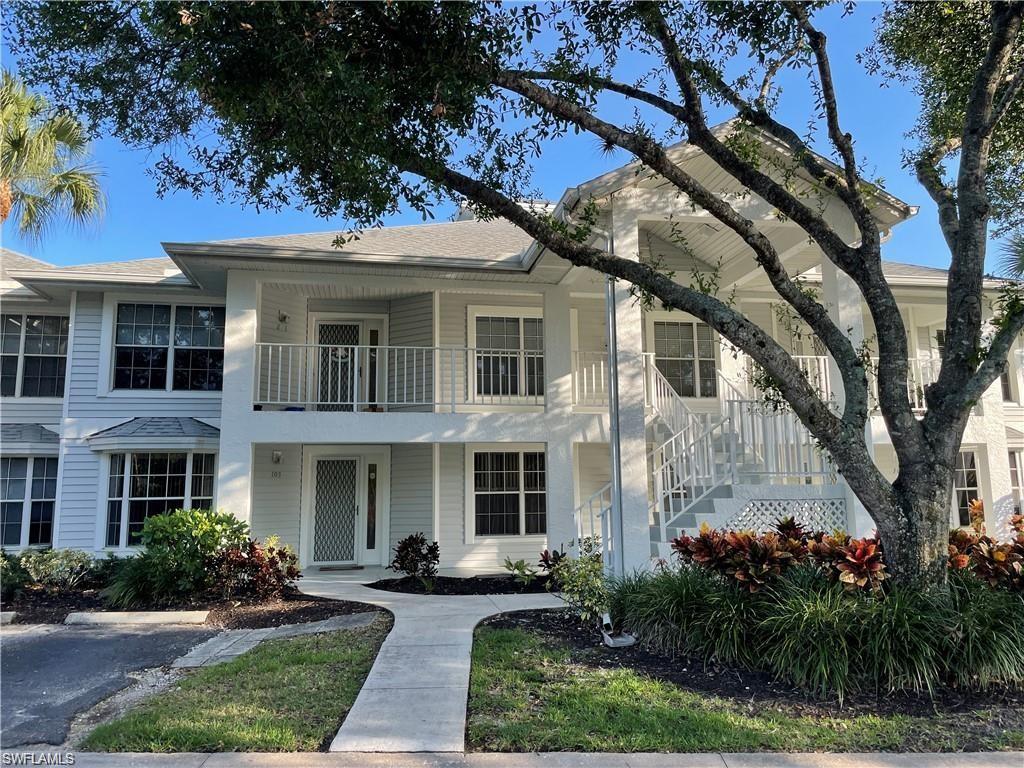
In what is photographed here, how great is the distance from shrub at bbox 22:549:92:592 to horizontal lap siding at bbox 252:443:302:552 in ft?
9.24

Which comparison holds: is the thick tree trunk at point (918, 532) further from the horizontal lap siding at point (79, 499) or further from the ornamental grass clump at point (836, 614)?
the horizontal lap siding at point (79, 499)

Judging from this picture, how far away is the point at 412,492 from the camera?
43.7 feet

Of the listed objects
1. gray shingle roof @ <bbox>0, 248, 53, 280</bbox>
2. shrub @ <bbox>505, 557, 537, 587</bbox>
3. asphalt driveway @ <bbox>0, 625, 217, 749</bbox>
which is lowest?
asphalt driveway @ <bbox>0, 625, 217, 749</bbox>

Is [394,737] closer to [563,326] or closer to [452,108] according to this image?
[452,108]

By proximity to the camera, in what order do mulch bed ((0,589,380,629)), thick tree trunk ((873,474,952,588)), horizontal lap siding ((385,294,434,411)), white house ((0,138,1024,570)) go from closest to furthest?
1. thick tree trunk ((873,474,952,588))
2. mulch bed ((0,589,380,629))
3. white house ((0,138,1024,570))
4. horizontal lap siding ((385,294,434,411))

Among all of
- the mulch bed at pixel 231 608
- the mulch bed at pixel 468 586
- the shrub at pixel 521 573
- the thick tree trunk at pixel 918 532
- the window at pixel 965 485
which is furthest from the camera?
the window at pixel 965 485

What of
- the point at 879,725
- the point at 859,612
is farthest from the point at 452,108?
the point at 879,725

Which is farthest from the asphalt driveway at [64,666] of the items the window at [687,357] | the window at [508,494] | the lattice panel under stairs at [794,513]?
the window at [687,357]

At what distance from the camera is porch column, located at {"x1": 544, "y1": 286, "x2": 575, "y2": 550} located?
1167cm

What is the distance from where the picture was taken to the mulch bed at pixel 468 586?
33.5 feet

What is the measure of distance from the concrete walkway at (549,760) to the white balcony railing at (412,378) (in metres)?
8.17

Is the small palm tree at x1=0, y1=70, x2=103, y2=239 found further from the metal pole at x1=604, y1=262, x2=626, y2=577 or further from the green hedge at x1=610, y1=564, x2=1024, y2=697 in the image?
the green hedge at x1=610, y1=564, x2=1024, y2=697

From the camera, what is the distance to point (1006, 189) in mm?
8328

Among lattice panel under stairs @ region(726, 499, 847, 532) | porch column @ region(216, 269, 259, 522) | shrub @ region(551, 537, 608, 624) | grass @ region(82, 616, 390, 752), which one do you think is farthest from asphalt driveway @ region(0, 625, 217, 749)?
lattice panel under stairs @ region(726, 499, 847, 532)
